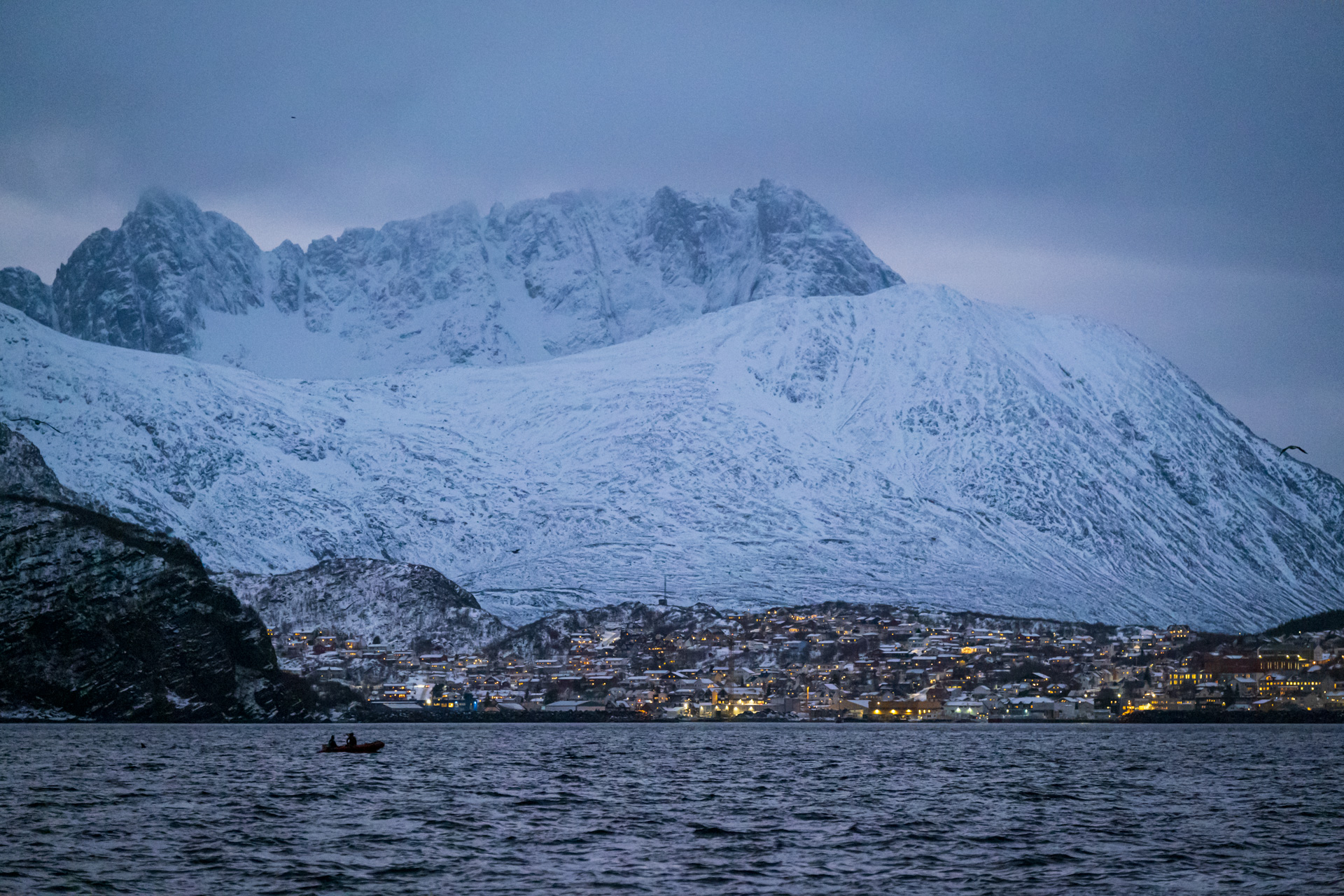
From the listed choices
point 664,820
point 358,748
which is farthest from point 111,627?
point 664,820

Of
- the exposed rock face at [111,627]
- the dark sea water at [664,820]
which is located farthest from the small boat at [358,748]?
the exposed rock face at [111,627]

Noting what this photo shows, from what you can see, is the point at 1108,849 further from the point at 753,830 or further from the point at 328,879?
the point at 328,879

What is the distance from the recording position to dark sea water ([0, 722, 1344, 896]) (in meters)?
56.6

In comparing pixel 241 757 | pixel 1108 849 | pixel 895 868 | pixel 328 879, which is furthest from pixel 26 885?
pixel 241 757

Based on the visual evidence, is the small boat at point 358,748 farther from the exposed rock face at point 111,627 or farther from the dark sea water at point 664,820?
the exposed rock face at point 111,627

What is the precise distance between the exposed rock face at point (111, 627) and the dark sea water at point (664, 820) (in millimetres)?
28861

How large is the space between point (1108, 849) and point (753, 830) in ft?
51.4

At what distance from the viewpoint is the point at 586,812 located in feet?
264

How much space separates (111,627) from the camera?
561 ft

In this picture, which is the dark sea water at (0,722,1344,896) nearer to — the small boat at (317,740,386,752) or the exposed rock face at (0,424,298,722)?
the small boat at (317,740,386,752)

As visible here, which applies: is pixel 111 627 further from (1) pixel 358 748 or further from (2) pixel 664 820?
(2) pixel 664 820

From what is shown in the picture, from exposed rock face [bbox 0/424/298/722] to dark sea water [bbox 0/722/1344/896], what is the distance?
28861mm

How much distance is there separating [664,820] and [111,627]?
11193 cm

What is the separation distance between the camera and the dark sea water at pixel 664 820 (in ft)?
186
